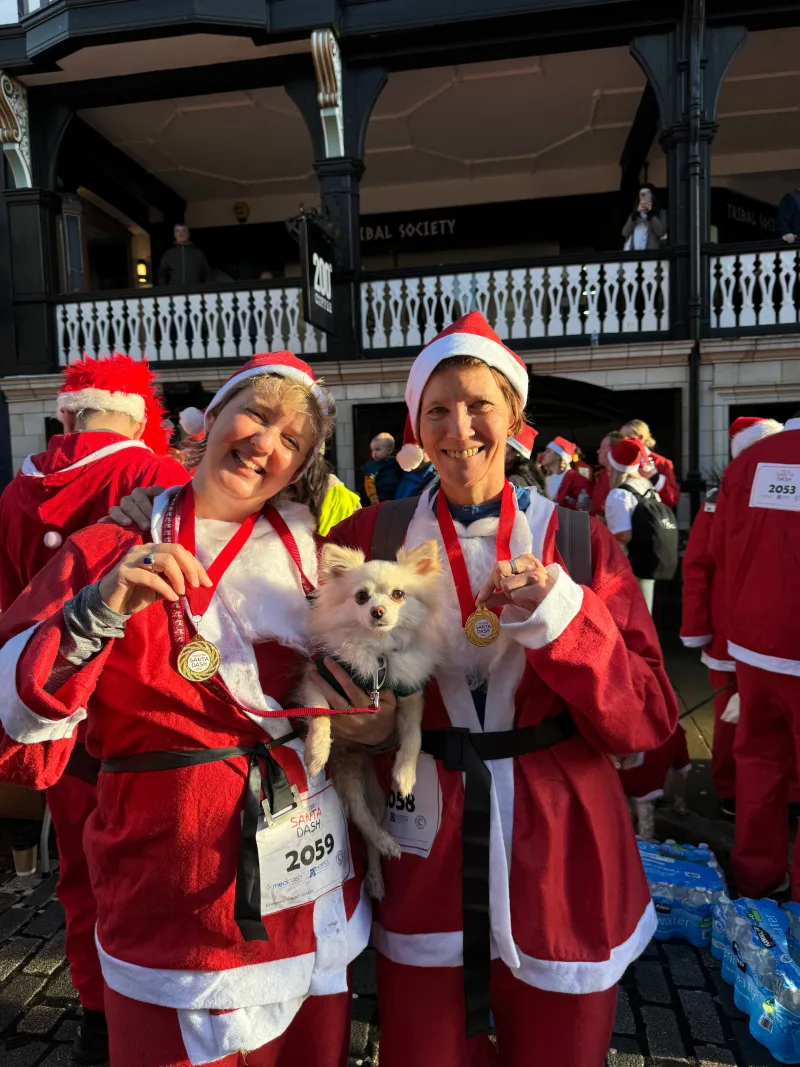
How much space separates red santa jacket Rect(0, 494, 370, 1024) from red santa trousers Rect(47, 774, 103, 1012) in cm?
108

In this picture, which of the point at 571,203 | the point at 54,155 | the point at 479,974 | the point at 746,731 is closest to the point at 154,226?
the point at 54,155

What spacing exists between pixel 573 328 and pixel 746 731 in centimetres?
780

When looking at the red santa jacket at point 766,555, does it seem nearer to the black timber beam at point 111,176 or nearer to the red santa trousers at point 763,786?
the red santa trousers at point 763,786

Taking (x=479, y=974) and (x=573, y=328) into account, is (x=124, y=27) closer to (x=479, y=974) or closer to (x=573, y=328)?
(x=573, y=328)

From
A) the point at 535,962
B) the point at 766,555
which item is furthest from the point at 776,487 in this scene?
the point at 535,962

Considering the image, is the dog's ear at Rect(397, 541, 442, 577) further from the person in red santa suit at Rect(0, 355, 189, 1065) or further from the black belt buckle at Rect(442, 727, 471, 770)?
the person in red santa suit at Rect(0, 355, 189, 1065)

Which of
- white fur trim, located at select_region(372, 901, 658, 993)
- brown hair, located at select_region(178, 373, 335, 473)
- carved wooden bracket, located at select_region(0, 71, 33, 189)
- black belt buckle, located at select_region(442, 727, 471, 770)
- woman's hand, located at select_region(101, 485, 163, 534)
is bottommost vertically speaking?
white fur trim, located at select_region(372, 901, 658, 993)

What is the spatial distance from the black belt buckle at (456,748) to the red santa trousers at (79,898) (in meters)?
1.56

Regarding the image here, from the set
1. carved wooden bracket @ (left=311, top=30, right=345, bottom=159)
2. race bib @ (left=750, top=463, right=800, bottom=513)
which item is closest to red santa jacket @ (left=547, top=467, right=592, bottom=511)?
race bib @ (left=750, top=463, right=800, bottom=513)

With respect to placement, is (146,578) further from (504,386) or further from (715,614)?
(715,614)

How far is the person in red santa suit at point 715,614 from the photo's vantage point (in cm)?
433

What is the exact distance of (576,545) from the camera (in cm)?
177

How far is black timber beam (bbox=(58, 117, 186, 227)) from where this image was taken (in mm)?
11844

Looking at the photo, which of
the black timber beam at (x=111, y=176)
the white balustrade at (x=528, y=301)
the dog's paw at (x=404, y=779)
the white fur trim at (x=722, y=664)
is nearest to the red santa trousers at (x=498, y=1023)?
the dog's paw at (x=404, y=779)
